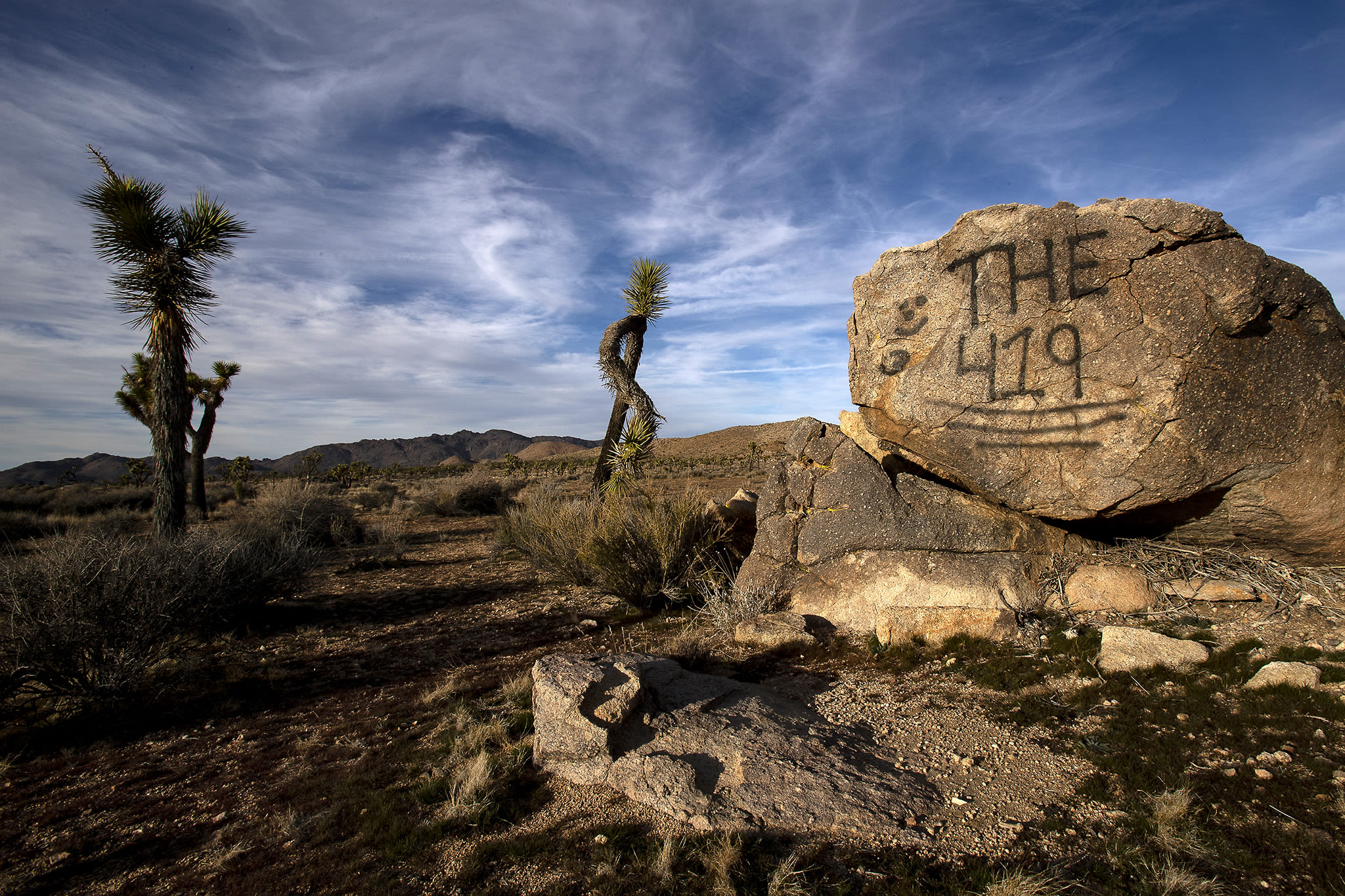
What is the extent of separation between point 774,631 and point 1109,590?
279 centimetres

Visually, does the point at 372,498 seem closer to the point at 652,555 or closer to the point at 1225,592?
the point at 652,555

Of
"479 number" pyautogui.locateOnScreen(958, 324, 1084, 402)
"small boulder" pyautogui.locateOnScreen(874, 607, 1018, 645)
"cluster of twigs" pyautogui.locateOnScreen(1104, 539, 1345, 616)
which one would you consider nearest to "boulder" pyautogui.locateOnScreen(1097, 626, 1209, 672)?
"small boulder" pyautogui.locateOnScreen(874, 607, 1018, 645)

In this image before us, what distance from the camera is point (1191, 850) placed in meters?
2.66

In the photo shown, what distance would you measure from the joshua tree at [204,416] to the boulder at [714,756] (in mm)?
16910

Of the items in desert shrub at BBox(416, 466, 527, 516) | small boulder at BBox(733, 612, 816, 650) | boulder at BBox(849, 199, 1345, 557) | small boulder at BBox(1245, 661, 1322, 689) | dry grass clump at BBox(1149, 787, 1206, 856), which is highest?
boulder at BBox(849, 199, 1345, 557)

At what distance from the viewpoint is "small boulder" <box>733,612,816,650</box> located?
565cm

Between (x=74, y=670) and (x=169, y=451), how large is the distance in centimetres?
526

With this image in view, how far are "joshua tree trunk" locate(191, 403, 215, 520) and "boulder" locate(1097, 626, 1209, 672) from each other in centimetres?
1879

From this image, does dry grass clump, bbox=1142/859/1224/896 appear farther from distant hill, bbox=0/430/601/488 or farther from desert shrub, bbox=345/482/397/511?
distant hill, bbox=0/430/601/488

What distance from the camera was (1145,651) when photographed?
4.41 m

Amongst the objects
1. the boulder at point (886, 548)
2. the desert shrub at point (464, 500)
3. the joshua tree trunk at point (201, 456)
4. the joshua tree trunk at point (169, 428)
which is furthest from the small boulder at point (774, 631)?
the joshua tree trunk at point (201, 456)

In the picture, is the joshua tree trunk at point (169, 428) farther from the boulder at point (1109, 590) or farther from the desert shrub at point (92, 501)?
the desert shrub at point (92, 501)

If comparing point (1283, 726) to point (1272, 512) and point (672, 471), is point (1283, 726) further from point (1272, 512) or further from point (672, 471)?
point (672, 471)

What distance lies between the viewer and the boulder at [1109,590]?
521 cm
